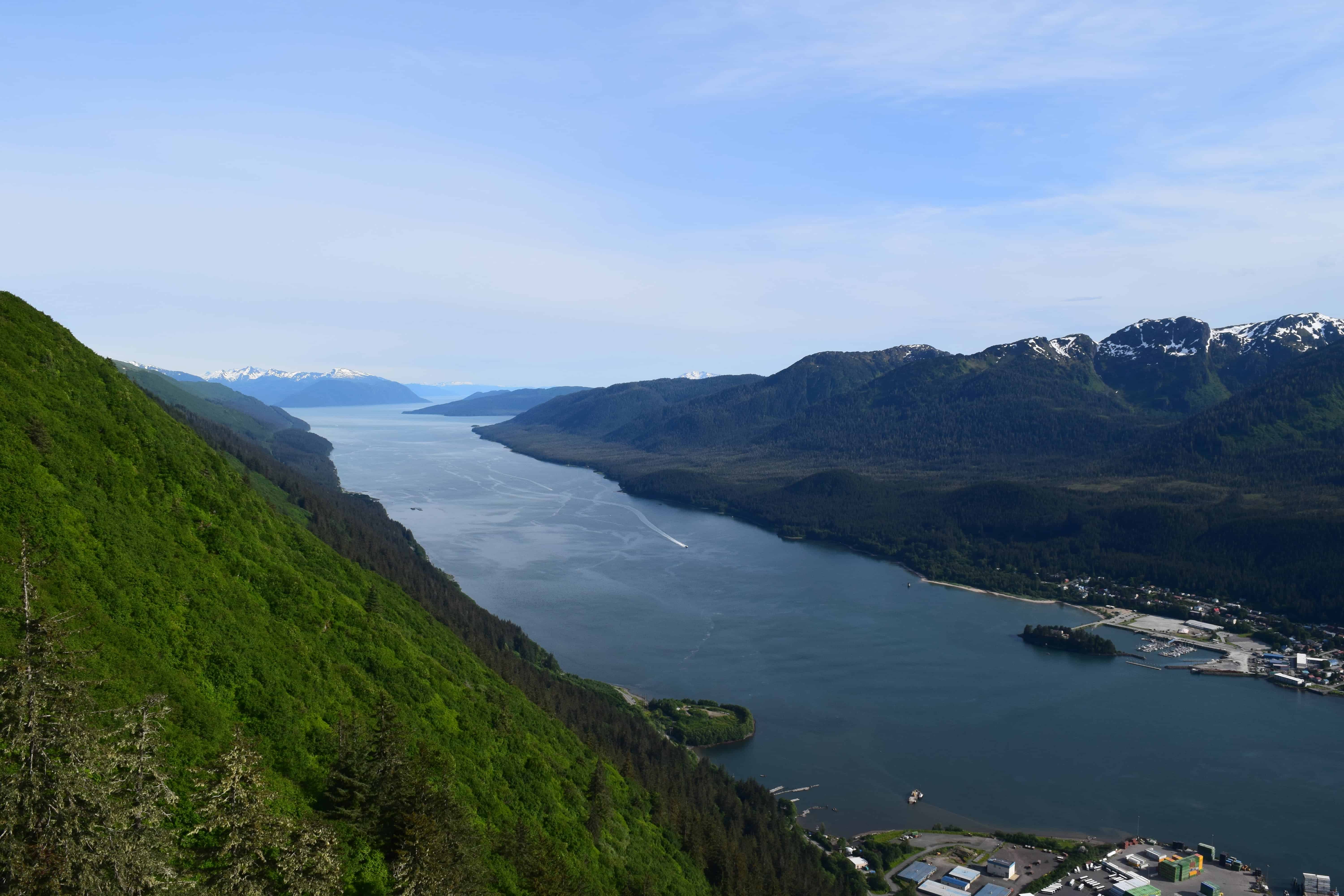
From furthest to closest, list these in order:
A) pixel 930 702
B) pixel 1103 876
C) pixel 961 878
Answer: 1. pixel 930 702
2. pixel 1103 876
3. pixel 961 878

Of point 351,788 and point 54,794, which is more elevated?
point 54,794

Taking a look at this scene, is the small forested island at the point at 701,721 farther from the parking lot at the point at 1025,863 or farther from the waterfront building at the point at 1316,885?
the waterfront building at the point at 1316,885

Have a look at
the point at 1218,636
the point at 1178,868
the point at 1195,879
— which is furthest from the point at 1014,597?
the point at 1178,868

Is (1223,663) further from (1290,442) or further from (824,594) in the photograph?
(1290,442)

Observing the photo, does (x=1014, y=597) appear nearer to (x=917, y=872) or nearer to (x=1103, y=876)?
(x=1103, y=876)

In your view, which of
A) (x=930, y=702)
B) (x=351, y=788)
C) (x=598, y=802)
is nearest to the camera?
(x=351, y=788)

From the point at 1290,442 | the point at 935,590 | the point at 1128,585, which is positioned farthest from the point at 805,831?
the point at 1290,442

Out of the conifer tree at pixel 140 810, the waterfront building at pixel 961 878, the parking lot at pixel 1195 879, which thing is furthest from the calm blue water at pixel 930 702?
the conifer tree at pixel 140 810
